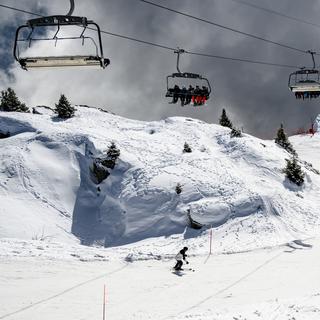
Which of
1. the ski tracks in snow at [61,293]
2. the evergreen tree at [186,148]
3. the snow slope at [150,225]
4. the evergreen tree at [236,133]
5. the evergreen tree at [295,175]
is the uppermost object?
the evergreen tree at [236,133]

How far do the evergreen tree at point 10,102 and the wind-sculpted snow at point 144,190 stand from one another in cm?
1346

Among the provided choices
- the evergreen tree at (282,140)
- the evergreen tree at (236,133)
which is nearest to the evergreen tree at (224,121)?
the evergreen tree at (282,140)

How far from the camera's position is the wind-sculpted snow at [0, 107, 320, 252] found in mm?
Answer: 28516

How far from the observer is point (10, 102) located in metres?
56.8

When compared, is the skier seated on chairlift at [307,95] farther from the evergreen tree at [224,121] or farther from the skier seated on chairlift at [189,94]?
the evergreen tree at [224,121]

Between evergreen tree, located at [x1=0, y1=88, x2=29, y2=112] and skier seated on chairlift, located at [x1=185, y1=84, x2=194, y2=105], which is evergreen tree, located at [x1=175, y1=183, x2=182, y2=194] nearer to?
skier seated on chairlift, located at [x1=185, y1=84, x2=194, y2=105]

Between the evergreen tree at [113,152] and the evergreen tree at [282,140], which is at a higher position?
the evergreen tree at [282,140]

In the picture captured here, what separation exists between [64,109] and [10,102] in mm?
11881

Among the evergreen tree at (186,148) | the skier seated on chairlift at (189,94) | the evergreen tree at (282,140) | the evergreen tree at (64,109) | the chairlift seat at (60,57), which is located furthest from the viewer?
the evergreen tree at (282,140)

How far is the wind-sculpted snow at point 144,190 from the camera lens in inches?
1123

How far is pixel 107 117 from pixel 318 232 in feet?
100

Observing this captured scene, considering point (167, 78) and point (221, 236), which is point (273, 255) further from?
point (167, 78)

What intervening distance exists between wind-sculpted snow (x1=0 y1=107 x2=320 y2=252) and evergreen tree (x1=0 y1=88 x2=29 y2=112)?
13458 mm

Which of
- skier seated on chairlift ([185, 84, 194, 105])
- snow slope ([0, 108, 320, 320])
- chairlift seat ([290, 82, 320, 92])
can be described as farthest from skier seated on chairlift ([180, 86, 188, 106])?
snow slope ([0, 108, 320, 320])
